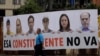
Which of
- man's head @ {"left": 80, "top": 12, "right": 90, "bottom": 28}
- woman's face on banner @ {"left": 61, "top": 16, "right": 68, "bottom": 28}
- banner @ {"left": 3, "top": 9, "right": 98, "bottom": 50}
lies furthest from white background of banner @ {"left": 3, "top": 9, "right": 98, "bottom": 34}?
woman's face on banner @ {"left": 61, "top": 16, "right": 68, "bottom": 28}

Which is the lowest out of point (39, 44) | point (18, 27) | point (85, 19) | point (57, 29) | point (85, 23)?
point (39, 44)

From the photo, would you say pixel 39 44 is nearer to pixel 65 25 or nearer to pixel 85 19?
pixel 65 25

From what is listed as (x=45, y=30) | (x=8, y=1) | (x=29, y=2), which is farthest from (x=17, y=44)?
(x=8, y=1)

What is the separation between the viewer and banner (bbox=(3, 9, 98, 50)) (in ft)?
66.7

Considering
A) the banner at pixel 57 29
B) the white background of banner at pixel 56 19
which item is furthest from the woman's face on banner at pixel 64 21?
the white background of banner at pixel 56 19

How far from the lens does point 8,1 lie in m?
83.2

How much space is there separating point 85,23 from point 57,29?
1.80 metres

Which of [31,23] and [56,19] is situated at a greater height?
[56,19]

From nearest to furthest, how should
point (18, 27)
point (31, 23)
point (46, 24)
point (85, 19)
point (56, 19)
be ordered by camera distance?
1. point (85, 19)
2. point (56, 19)
3. point (46, 24)
4. point (31, 23)
5. point (18, 27)

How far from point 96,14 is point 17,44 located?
236 inches

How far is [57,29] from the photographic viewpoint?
21.6 m

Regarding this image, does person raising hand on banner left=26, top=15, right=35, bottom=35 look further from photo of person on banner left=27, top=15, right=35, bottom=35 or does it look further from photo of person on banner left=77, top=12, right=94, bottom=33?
photo of person on banner left=77, top=12, right=94, bottom=33

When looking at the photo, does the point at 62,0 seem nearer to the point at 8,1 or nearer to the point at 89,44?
the point at 8,1

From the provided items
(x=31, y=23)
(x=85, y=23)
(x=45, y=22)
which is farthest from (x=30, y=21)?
(x=85, y=23)
